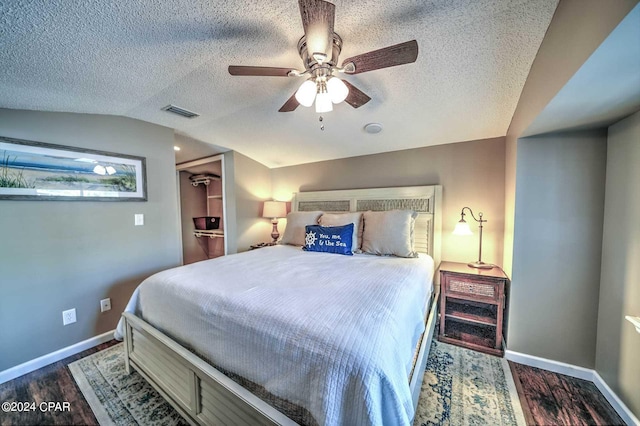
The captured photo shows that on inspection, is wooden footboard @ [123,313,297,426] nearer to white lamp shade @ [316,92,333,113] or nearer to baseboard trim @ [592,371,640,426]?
white lamp shade @ [316,92,333,113]

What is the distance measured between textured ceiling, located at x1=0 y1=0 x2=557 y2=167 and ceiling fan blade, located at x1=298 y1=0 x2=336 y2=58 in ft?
0.73

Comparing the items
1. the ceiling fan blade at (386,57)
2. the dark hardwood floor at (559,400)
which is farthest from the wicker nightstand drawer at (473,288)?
the ceiling fan blade at (386,57)

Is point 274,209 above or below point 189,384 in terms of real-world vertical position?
above

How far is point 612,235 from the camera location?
1.41 m

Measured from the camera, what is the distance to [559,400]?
1235 millimetres

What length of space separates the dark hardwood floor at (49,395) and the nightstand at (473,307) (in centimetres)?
237

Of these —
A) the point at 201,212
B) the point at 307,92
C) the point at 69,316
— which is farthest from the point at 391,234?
the point at 201,212

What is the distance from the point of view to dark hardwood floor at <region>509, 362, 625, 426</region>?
0.96m

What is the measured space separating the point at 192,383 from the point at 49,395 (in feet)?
3.53

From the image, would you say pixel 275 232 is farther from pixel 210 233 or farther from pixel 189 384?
pixel 189 384

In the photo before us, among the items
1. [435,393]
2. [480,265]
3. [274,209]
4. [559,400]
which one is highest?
[274,209]

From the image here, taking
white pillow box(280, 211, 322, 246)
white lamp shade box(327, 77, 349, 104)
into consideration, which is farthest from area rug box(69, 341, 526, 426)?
white lamp shade box(327, 77, 349, 104)

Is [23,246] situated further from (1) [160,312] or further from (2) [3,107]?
(1) [160,312]

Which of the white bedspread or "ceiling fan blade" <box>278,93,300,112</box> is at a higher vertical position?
"ceiling fan blade" <box>278,93,300,112</box>
